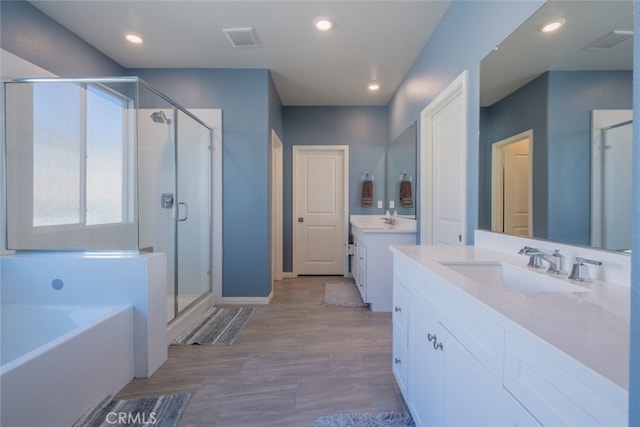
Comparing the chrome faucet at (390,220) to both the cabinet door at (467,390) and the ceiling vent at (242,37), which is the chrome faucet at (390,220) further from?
the cabinet door at (467,390)

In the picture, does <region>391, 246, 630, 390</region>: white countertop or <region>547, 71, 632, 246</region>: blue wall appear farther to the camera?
<region>547, 71, 632, 246</region>: blue wall

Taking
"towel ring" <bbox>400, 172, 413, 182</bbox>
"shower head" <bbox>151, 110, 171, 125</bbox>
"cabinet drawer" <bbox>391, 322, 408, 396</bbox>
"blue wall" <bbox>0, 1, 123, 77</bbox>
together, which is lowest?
"cabinet drawer" <bbox>391, 322, 408, 396</bbox>

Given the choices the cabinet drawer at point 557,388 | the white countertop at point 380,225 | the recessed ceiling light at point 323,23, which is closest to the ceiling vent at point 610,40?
the cabinet drawer at point 557,388

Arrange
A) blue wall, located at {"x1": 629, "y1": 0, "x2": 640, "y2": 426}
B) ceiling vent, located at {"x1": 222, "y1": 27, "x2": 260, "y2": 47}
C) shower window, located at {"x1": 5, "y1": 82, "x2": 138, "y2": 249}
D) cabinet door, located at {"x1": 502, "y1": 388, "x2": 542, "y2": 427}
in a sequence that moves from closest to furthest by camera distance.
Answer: blue wall, located at {"x1": 629, "y1": 0, "x2": 640, "y2": 426} < cabinet door, located at {"x1": 502, "y1": 388, "x2": 542, "y2": 427} < shower window, located at {"x1": 5, "y1": 82, "x2": 138, "y2": 249} < ceiling vent, located at {"x1": 222, "y1": 27, "x2": 260, "y2": 47}

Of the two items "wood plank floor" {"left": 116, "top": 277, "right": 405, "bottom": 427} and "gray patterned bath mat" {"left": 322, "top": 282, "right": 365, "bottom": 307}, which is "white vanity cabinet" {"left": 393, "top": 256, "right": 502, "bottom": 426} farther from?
"gray patterned bath mat" {"left": 322, "top": 282, "right": 365, "bottom": 307}

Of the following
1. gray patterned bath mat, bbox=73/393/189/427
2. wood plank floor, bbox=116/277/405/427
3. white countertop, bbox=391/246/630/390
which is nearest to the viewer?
white countertop, bbox=391/246/630/390

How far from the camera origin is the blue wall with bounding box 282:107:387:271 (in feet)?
14.7

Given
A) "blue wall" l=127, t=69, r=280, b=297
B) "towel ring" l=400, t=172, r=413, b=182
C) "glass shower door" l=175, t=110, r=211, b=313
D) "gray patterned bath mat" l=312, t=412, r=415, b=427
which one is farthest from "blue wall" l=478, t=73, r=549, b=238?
"glass shower door" l=175, t=110, r=211, b=313

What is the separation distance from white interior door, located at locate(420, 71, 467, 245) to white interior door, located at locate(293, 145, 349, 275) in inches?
75.8

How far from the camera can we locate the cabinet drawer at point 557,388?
440 millimetres

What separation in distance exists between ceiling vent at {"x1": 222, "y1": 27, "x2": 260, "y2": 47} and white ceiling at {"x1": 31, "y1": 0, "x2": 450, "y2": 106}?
5cm

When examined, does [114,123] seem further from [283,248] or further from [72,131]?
[283,248]

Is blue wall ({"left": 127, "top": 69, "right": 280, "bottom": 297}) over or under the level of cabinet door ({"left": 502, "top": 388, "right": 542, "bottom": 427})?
over

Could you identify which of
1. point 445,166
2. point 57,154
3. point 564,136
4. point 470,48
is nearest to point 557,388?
point 564,136
